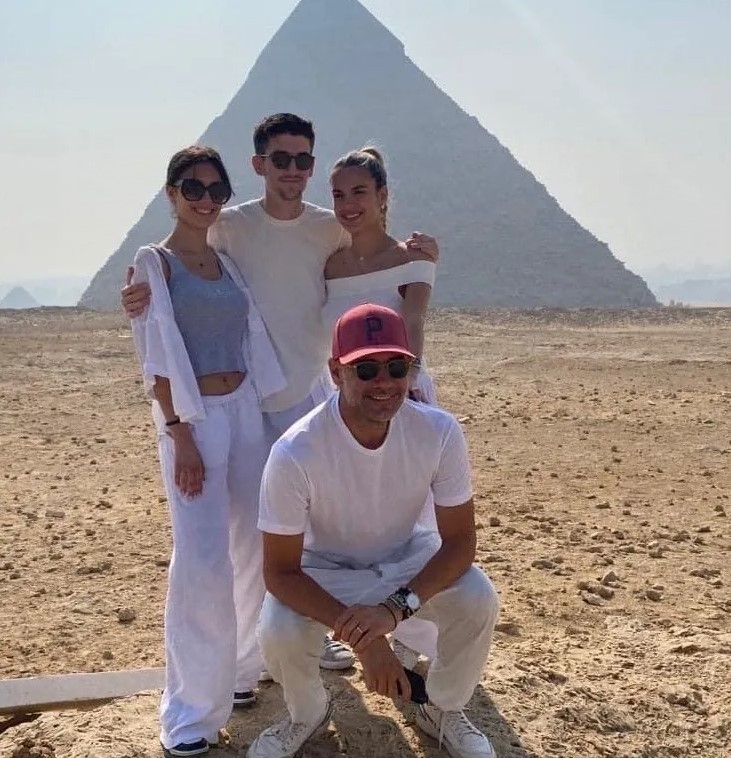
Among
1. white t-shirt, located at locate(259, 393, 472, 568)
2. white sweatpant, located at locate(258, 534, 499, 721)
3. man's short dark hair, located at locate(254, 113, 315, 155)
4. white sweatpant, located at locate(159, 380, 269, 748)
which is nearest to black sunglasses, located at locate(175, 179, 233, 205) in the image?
man's short dark hair, located at locate(254, 113, 315, 155)

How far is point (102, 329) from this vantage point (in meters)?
24.8

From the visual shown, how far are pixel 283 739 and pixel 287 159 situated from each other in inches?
75.3

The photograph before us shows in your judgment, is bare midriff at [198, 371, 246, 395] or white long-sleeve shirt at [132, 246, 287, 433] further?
bare midriff at [198, 371, 246, 395]

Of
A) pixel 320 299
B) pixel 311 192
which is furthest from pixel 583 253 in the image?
pixel 320 299

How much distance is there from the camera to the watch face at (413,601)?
2.83 m

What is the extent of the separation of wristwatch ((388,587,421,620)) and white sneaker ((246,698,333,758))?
494mm

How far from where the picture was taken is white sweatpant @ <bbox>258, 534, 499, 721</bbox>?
2867 mm

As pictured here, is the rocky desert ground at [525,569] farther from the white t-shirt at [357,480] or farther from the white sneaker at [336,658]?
the white t-shirt at [357,480]

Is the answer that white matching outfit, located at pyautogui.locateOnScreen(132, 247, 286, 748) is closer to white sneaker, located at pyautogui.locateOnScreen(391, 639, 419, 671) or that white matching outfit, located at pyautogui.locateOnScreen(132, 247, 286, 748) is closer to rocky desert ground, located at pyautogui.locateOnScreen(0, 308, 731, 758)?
rocky desert ground, located at pyautogui.locateOnScreen(0, 308, 731, 758)

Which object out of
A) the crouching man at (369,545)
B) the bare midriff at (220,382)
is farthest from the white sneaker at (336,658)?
the bare midriff at (220,382)

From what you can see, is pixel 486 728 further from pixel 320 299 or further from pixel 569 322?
pixel 569 322

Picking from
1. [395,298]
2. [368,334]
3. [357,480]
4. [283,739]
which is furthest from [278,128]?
[283,739]

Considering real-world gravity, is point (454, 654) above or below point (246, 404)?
below

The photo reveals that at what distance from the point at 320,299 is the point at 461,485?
3.31 ft
